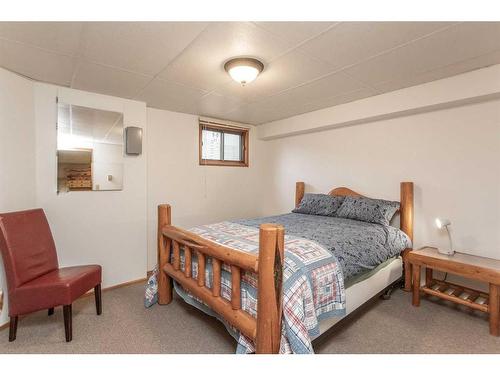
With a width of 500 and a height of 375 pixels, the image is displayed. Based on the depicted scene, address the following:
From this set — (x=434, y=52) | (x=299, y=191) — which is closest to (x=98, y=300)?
(x=299, y=191)

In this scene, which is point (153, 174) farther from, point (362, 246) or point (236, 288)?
point (362, 246)

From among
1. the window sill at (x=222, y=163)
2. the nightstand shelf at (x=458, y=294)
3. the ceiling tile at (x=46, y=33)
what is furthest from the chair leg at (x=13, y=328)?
the nightstand shelf at (x=458, y=294)

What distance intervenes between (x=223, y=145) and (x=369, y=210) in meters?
2.28

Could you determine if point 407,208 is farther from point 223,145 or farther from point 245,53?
point 223,145

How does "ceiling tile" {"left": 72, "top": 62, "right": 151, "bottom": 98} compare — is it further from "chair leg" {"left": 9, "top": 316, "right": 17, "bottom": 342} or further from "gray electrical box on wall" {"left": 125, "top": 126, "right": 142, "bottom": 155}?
"chair leg" {"left": 9, "top": 316, "right": 17, "bottom": 342}

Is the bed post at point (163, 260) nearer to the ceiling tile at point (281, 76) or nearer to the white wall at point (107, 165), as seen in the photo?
the white wall at point (107, 165)

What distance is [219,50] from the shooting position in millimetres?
1693

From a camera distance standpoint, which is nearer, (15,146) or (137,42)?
(137,42)

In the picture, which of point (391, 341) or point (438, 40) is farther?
point (391, 341)

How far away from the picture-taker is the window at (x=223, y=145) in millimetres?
3539

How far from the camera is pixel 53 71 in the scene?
1990 mm

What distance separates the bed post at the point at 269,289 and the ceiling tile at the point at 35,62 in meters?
1.96
